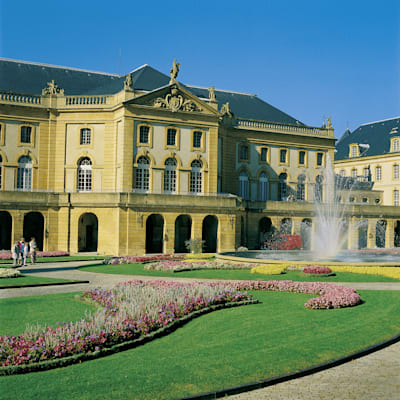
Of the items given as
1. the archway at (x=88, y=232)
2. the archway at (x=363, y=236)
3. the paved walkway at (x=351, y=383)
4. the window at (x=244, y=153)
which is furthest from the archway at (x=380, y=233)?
the paved walkway at (x=351, y=383)

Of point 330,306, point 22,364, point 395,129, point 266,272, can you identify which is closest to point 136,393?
point 22,364

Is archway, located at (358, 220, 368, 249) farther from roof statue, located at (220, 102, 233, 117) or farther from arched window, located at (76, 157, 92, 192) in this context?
arched window, located at (76, 157, 92, 192)

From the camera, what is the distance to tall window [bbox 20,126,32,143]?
54.9m

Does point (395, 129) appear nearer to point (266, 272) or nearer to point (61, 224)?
point (61, 224)

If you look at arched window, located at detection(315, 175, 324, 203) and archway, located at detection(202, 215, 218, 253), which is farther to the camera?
arched window, located at detection(315, 175, 324, 203)

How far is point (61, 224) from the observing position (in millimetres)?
52188

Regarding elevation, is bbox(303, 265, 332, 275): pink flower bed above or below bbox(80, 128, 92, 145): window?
below

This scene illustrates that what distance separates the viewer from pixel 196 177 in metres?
57.2

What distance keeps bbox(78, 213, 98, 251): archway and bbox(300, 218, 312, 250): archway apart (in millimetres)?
25036

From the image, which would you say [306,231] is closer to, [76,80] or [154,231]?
[154,231]

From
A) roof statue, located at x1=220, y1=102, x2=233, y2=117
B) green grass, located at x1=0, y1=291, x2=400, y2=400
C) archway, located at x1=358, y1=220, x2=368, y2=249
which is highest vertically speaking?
roof statue, located at x1=220, y1=102, x2=233, y2=117

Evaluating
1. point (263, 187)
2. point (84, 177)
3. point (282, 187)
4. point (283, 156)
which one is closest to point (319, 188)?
point (282, 187)

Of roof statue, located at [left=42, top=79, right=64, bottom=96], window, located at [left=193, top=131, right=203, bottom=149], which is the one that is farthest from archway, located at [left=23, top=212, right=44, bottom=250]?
window, located at [left=193, top=131, right=203, bottom=149]

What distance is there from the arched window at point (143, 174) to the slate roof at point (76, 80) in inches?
345
